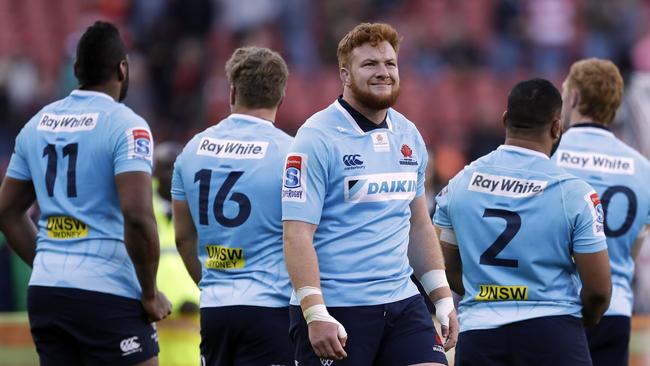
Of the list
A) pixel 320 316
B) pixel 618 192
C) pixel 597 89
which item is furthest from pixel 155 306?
pixel 597 89

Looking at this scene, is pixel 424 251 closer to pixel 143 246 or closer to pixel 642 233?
pixel 143 246

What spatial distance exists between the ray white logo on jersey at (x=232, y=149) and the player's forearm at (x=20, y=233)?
1.05 m

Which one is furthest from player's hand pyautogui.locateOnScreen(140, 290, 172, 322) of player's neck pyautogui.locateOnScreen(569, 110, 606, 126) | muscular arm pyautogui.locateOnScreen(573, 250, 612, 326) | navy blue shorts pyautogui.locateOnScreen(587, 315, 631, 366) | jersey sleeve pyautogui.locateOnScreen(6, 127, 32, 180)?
player's neck pyautogui.locateOnScreen(569, 110, 606, 126)

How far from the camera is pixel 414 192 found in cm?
639

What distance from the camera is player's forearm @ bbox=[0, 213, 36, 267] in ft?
23.9

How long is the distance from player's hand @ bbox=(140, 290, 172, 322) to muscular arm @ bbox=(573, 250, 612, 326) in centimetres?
214

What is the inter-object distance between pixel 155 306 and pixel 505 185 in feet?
6.29

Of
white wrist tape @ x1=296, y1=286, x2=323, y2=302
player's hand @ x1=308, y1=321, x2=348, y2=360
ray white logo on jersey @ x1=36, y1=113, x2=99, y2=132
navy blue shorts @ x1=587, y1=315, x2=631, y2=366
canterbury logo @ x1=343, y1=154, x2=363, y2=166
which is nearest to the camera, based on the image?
player's hand @ x1=308, y1=321, x2=348, y2=360

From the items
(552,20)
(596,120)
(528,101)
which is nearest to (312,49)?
(552,20)

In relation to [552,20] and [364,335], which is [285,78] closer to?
[364,335]

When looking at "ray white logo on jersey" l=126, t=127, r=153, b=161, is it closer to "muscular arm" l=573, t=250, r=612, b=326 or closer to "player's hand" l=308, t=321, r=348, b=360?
"player's hand" l=308, t=321, r=348, b=360

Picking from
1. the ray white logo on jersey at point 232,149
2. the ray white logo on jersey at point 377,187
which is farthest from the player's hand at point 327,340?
the ray white logo on jersey at point 232,149

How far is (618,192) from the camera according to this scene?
7.69m

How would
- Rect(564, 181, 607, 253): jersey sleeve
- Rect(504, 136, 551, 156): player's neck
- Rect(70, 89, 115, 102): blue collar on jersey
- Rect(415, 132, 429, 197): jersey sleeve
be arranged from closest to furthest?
Rect(564, 181, 607, 253): jersey sleeve < Rect(415, 132, 429, 197): jersey sleeve < Rect(504, 136, 551, 156): player's neck < Rect(70, 89, 115, 102): blue collar on jersey
